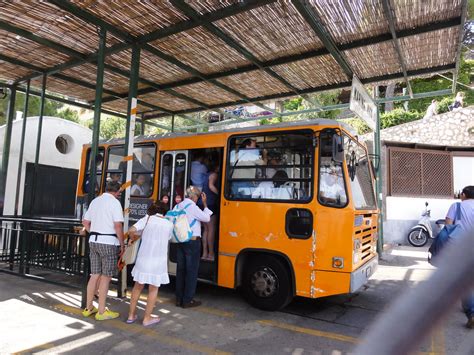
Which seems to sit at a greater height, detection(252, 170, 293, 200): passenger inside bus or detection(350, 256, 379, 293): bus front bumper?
detection(252, 170, 293, 200): passenger inside bus

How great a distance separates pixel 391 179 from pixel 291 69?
783 centimetres

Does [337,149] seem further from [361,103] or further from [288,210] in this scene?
[361,103]

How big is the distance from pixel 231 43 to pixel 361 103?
107 inches

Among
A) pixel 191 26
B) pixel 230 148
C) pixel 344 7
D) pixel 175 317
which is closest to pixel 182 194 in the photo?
pixel 230 148

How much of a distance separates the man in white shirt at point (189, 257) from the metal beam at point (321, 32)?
296 cm

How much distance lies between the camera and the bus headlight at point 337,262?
463 cm

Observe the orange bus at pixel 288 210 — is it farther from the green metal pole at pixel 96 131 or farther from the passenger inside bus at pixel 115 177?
the passenger inside bus at pixel 115 177

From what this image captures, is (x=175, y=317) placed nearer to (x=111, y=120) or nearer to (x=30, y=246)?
(x=30, y=246)

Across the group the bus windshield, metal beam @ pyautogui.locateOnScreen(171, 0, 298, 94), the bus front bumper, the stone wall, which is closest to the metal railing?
metal beam @ pyautogui.locateOnScreen(171, 0, 298, 94)

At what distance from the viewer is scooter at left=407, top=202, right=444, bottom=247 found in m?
11.9

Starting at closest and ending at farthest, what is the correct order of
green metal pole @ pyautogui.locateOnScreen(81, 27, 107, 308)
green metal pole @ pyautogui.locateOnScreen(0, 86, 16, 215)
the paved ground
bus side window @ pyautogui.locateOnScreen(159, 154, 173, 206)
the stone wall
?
the paved ground
green metal pole @ pyautogui.locateOnScreen(81, 27, 107, 308)
bus side window @ pyautogui.locateOnScreen(159, 154, 173, 206)
green metal pole @ pyautogui.locateOnScreen(0, 86, 16, 215)
the stone wall

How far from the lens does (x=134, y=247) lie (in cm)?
489

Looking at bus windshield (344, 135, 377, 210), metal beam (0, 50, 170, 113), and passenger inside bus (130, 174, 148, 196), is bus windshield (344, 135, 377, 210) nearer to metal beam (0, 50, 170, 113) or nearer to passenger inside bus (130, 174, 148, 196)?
passenger inside bus (130, 174, 148, 196)

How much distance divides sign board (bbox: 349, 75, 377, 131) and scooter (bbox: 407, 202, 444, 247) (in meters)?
6.13
